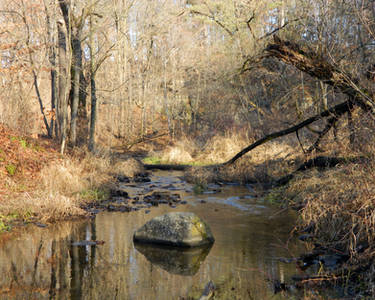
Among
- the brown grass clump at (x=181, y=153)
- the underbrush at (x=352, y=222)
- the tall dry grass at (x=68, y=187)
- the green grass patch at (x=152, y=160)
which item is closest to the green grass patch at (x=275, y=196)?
the underbrush at (x=352, y=222)

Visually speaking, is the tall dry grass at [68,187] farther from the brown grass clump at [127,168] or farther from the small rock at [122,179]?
the small rock at [122,179]

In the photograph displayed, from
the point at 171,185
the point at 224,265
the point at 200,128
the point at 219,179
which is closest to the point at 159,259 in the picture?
the point at 224,265

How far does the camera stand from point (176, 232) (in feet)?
27.2

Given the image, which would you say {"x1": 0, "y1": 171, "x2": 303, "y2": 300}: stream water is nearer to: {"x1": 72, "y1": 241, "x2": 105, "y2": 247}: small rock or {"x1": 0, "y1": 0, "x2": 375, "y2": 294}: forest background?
{"x1": 72, "y1": 241, "x2": 105, "y2": 247}: small rock

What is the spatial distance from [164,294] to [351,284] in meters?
2.59

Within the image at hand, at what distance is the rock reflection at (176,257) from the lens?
7051 millimetres

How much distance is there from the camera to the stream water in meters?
6.04

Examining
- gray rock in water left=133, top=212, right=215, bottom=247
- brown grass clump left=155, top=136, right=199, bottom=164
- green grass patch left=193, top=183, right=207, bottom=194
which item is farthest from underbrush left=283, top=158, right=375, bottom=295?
A: brown grass clump left=155, top=136, right=199, bottom=164

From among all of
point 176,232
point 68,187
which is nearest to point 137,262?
point 176,232

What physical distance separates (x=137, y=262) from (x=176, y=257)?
2.41ft

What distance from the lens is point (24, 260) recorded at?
23.9ft

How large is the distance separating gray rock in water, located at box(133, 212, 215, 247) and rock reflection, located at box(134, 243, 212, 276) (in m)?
0.13

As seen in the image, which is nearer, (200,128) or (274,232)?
(274,232)

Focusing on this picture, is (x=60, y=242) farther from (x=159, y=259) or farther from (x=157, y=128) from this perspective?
(x=157, y=128)
